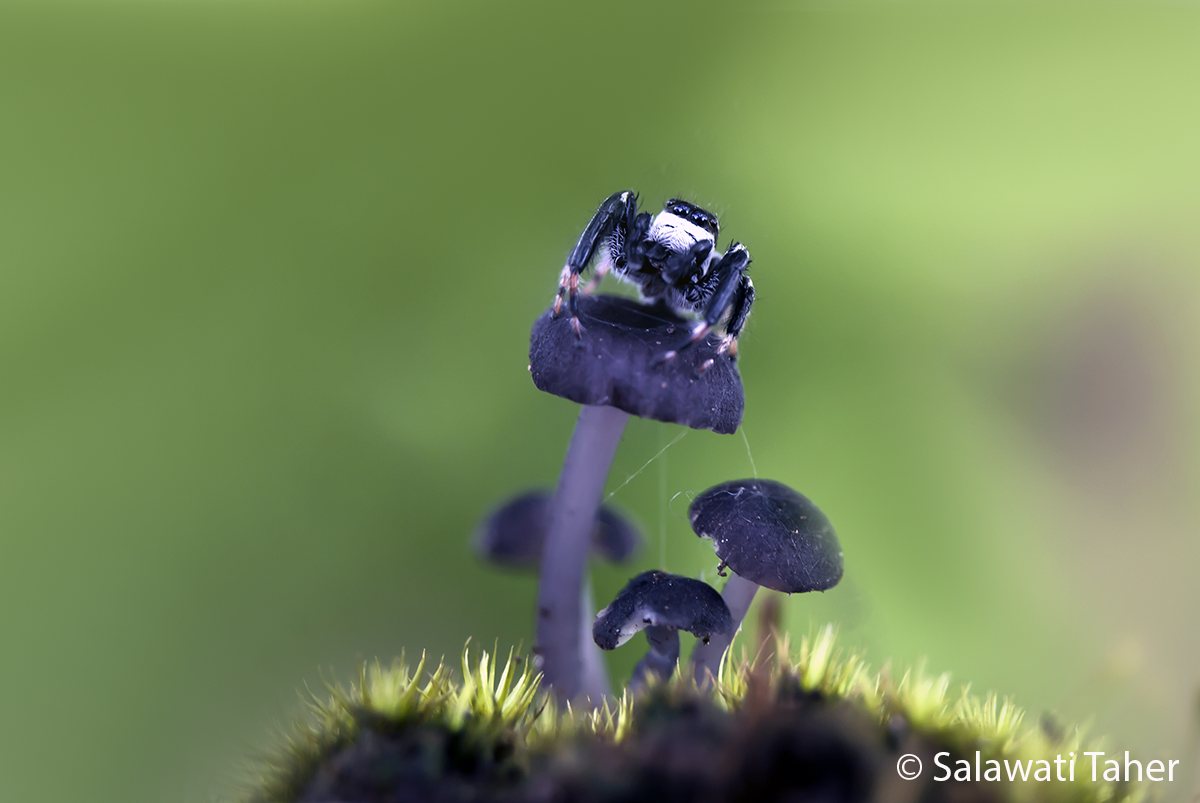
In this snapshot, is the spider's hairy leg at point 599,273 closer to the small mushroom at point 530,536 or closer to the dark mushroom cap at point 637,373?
the dark mushroom cap at point 637,373

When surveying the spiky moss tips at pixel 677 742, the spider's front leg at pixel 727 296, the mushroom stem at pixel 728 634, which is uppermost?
the spider's front leg at pixel 727 296

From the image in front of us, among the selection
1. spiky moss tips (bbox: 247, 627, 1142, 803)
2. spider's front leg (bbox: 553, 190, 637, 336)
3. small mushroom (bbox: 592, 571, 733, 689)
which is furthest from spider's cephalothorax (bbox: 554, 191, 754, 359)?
spiky moss tips (bbox: 247, 627, 1142, 803)

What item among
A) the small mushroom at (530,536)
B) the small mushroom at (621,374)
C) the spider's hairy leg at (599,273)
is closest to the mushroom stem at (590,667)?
the small mushroom at (530,536)

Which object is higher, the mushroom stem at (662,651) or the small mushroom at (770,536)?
the small mushroom at (770,536)

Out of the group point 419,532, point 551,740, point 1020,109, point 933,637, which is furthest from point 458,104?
point 933,637

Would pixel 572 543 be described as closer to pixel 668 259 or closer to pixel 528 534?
pixel 528 534

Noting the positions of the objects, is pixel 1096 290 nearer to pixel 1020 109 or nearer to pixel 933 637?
pixel 1020 109
